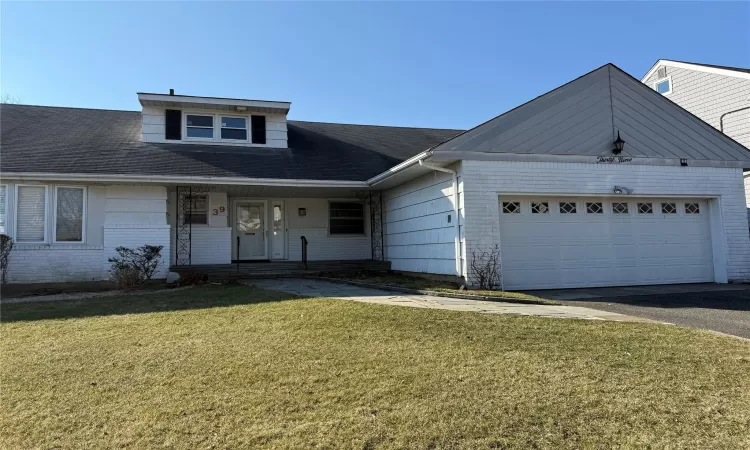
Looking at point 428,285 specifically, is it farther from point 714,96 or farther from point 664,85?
point 664,85

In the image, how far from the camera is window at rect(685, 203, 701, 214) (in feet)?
39.5

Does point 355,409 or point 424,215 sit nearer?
point 355,409

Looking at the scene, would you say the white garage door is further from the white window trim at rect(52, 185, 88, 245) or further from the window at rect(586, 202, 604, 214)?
the white window trim at rect(52, 185, 88, 245)

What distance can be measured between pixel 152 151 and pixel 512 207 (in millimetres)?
10175

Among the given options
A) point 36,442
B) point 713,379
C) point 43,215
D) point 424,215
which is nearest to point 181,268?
point 43,215

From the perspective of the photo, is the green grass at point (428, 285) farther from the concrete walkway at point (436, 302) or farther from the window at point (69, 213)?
the window at point (69, 213)

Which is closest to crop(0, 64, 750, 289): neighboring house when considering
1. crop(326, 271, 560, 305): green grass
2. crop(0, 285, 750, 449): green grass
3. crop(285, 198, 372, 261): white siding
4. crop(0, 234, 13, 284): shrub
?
crop(0, 234, 13, 284): shrub

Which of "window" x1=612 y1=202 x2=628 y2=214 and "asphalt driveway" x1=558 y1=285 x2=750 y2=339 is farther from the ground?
"window" x1=612 y1=202 x2=628 y2=214

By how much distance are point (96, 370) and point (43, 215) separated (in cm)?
960

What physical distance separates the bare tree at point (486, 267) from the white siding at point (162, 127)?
8214mm

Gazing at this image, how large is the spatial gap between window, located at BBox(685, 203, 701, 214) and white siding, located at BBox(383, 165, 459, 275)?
6.31m

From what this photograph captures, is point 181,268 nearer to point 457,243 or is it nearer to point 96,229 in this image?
point 96,229

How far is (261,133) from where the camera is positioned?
15586mm

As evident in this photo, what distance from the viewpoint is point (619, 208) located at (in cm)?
1157
